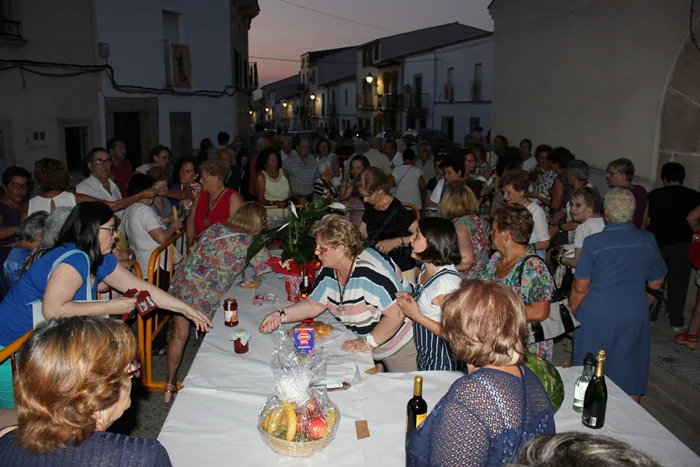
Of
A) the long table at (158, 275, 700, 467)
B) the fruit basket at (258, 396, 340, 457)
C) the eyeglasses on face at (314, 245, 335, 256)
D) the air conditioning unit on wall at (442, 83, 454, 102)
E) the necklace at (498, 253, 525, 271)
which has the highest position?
the air conditioning unit on wall at (442, 83, 454, 102)

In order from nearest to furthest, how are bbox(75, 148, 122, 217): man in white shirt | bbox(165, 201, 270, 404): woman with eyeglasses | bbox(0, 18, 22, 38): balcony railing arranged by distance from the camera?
bbox(165, 201, 270, 404): woman with eyeglasses < bbox(75, 148, 122, 217): man in white shirt < bbox(0, 18, 22, 38): balcony railing

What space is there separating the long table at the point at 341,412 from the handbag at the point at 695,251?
304 centimetres

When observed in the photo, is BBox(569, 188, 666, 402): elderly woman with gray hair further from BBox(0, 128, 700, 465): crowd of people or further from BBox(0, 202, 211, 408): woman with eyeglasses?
BBox(0, 202, 211, 408): woman with eyeglasses

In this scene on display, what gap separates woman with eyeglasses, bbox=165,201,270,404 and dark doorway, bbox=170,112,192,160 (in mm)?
10058

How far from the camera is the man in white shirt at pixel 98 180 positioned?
19.1 feet

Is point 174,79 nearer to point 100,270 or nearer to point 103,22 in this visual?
point 103,22

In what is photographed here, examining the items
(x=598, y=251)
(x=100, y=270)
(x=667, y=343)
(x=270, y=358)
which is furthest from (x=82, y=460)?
(x=667, y=343)

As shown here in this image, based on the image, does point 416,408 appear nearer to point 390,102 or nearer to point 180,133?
point 180,133

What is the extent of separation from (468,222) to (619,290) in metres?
1.28

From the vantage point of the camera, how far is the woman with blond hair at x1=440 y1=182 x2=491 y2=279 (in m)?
4.41

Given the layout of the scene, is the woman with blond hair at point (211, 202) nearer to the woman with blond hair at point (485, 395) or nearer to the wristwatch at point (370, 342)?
the wristwatch at point (370, 342)

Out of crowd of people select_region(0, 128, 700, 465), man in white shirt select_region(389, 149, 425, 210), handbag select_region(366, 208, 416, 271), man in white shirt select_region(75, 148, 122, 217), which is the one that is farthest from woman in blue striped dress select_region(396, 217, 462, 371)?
man in white shirt select_region(389, 149, 425, 210)

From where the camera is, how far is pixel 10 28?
8953 mm

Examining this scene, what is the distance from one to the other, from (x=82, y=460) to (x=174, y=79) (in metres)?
13.2
